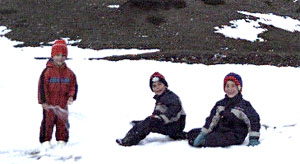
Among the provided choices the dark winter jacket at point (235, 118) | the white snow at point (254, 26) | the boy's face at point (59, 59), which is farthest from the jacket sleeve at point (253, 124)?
the white snow at point (254, 26)

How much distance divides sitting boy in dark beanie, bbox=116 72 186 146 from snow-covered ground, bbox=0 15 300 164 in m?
0.17

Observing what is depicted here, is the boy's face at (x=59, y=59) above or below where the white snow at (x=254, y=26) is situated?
below

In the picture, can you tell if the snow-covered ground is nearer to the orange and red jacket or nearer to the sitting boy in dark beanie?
the sitting boy in dark beanie

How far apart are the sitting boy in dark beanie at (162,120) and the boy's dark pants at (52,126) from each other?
37.2 inches

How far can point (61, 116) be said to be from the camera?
7512 mm

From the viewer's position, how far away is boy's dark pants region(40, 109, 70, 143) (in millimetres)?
7438

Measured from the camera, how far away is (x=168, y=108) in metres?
7.33

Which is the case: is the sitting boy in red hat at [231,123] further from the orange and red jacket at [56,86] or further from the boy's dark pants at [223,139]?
the orange and red jacket at [56,86]

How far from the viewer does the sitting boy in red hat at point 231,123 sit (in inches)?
257

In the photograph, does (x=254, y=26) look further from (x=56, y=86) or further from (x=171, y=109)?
(x=56, y=86)

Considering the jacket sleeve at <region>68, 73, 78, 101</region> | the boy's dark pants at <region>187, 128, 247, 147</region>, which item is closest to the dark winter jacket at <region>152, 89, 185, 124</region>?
the boy's dark pants at <region>187, 128, 247, 147</region>

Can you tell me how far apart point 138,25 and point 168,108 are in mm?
24425

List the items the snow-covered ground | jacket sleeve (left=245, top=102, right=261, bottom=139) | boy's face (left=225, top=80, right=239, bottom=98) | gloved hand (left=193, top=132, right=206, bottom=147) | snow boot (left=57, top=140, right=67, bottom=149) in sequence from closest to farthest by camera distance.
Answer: the snow-covered ground → jacket sleeve (left=245, top=102, right=261, bottom=139) → gloved hand (left=193, top=132, right=206, bottom=147) → boy's face (left=225, top=80, right=239, bottom=98) → snow boot (left=57, top=140, right=67, bottom=149)

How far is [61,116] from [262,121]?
11.8 feet
